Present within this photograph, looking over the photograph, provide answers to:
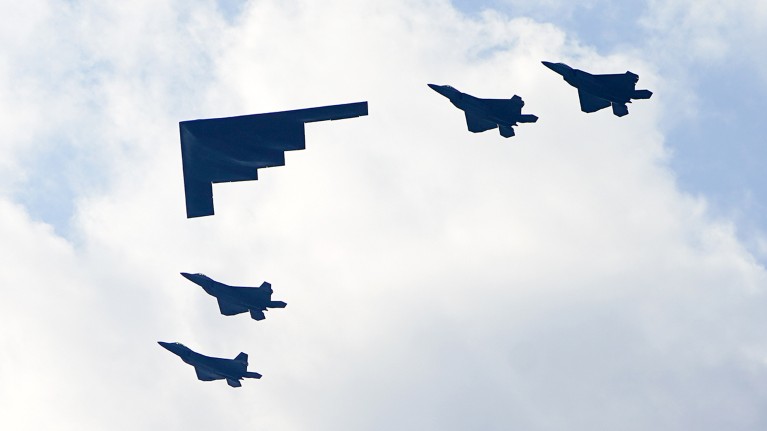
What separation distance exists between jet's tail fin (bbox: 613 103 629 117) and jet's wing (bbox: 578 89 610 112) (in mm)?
448

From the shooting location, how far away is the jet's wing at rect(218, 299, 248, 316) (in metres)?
54.3

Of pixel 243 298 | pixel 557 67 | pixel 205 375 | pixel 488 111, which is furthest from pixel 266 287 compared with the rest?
pixel 557 67

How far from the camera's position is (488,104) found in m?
49.1

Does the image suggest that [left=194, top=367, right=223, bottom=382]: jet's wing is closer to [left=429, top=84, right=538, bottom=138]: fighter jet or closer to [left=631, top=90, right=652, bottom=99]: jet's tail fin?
[left=429, top=84, right=538, bottom=138]: fighter jet

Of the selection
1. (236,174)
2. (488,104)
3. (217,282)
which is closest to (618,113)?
(488,104)

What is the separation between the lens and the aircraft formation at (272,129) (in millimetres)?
45438

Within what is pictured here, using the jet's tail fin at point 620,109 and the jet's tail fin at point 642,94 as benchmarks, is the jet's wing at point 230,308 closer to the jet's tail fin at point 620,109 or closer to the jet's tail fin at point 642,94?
the jet's tail fin at point 620,109

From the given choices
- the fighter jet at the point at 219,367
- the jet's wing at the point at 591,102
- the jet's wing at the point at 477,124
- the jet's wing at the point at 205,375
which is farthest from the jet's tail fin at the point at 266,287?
the jet's wing at the point at 591,102

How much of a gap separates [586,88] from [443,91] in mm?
7514

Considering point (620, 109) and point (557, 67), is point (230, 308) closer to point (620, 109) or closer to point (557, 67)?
point (557, 67)

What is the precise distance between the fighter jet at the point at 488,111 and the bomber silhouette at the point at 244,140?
677cm

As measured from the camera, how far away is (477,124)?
50.0 m

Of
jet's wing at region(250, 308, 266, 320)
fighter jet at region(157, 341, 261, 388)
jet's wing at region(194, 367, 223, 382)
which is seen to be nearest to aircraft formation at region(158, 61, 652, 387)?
jet's wing at region(250, 308, 266, 320)

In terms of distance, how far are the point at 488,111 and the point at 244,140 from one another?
42.2 ft
